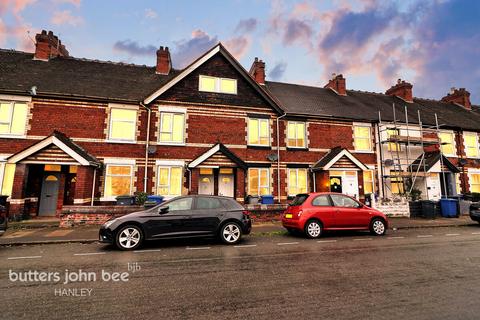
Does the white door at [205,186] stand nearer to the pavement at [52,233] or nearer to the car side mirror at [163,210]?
the pavement at [52,233]

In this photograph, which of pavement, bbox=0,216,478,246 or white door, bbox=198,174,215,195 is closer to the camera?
pavement, bbox=0,216,478,246

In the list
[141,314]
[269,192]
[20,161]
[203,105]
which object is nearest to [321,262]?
[141,314]

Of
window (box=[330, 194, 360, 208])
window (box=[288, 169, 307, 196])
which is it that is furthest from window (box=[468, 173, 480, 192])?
window (box=[330, 194, 360, 208])

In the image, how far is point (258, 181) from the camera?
16.8m

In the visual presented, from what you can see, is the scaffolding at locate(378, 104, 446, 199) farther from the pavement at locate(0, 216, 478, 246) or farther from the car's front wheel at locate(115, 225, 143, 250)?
the car's front wheel at locate(115, 225, 143, 250)

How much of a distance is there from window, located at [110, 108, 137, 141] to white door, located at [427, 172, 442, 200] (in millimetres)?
21734

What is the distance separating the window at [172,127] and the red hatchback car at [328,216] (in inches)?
353

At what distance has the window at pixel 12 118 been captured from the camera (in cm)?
1395

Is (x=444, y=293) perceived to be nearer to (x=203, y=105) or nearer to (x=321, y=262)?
(x=321, y=262)

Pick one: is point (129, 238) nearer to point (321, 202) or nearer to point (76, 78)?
point (321, 202)

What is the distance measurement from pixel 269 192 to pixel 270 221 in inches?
131

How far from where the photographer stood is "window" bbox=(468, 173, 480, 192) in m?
20.9

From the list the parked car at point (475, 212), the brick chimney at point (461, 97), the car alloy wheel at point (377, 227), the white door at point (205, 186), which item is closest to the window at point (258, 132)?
the white door at point (205, 186)

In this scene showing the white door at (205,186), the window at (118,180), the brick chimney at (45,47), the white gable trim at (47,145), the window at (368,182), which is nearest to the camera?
the white gable trim at (47,145)
